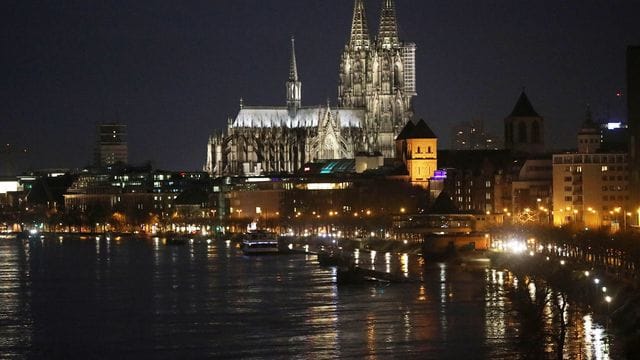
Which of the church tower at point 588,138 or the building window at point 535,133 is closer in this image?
the church tower at point 588,138

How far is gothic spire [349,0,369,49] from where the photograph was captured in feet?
479

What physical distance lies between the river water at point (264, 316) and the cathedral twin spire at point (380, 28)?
6705 centimetres

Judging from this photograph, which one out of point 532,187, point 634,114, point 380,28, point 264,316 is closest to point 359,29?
point 380,28

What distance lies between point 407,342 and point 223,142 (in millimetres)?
114417

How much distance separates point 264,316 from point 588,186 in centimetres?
5290

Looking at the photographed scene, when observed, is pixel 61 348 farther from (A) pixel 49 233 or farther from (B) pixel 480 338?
(A) pixel 49 233

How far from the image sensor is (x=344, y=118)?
150 metres

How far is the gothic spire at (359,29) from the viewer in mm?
145875

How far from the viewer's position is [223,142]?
157875mm

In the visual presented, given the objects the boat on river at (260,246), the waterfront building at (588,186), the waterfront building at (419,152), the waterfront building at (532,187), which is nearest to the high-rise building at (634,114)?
the waterfront building at (588,186)

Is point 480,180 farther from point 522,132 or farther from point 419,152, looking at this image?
point 522,132

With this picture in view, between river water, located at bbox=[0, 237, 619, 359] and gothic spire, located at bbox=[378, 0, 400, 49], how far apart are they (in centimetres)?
6746

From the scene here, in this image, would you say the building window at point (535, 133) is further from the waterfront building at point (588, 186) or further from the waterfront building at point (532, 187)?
the waterfront building at point (588, 186)

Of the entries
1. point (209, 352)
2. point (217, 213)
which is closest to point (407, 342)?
point (209, 352)
